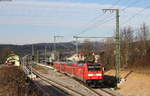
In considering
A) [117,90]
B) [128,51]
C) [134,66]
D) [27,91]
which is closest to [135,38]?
[128,51]

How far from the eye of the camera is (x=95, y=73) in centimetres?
4334

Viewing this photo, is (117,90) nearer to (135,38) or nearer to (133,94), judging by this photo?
(133,94)

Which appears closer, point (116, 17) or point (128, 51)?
point (116, 17)

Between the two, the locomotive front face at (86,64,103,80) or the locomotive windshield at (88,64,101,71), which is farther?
the locomotive windshield at (88,64,101,71)

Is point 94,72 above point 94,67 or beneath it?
beneath

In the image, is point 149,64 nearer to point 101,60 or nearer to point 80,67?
point 80,67

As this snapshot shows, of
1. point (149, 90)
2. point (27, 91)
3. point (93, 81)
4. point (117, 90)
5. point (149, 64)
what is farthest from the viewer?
point (149, 64)

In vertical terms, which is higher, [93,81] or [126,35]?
[126,35]

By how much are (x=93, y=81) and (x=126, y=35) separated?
45922mm

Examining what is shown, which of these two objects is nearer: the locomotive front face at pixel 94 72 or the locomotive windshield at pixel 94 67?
the locomotive front face at pixel 94 72

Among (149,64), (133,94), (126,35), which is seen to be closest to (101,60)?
(126,35)

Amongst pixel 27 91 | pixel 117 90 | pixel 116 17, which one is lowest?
pixel 117 90

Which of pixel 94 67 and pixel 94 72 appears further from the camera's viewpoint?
pixel 94 67

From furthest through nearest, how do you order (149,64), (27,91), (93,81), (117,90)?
1. (149,64)
2. (93,81)
3. (117,90)
4. (27,91)
